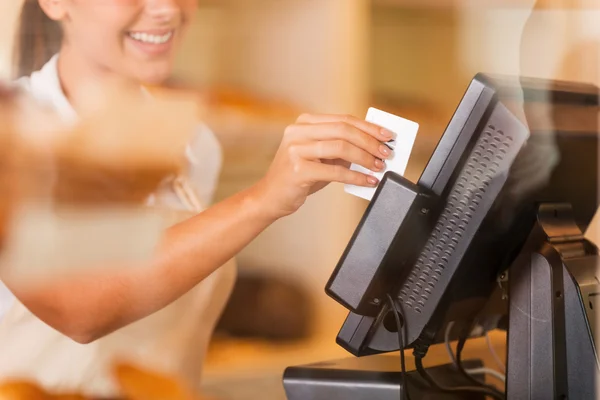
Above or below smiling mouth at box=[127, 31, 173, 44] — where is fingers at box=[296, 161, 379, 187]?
below

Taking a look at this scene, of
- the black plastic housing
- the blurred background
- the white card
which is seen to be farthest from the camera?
the blurred background

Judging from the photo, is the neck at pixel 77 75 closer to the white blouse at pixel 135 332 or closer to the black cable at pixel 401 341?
the white blouse at pixel 135 332

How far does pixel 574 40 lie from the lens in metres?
1.95

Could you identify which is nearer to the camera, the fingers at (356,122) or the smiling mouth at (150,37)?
the fingers at (356,122)

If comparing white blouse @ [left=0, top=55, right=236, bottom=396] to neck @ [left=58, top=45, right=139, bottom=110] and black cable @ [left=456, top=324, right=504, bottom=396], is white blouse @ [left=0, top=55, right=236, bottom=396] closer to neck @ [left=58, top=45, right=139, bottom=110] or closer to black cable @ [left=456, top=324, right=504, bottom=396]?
neck @ [left=58, top=45, right=139, bottom=110]

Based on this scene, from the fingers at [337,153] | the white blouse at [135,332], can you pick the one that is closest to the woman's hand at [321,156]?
the fingers at [337,153]

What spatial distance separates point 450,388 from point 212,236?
432 millimetres

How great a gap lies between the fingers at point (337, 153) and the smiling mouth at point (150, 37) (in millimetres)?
458

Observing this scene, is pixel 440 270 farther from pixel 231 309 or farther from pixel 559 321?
pixel 231 309

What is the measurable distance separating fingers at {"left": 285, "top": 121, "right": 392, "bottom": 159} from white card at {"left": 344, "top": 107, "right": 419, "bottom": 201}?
0.03 feet

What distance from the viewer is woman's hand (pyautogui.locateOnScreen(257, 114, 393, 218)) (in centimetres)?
87

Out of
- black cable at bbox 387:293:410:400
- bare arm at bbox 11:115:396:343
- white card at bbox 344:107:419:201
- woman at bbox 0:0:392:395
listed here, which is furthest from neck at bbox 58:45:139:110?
black cable at bbox 387:293:410:400

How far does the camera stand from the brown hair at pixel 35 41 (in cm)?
117

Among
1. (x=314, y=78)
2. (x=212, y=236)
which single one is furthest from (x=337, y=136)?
(x=314, y=78)
